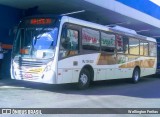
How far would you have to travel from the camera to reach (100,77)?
14523mm

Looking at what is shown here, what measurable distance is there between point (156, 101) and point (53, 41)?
4218 mm

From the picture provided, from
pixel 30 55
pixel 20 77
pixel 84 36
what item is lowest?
pixel 20 77

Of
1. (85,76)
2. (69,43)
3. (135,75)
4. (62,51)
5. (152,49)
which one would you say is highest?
(152,49)

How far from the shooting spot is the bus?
465 inches

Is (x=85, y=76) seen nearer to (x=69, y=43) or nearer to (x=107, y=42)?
(x=69, y=43)

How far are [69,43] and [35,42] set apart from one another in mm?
1275

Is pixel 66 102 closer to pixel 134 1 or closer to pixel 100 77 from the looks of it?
pixel 100 77

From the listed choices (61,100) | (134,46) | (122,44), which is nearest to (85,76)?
(61,100)

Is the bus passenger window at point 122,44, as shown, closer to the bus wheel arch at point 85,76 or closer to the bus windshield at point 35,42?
the bus wheel arch at point 85,76

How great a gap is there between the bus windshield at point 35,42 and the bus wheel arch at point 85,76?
193 cm

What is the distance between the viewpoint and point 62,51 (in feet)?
39.2

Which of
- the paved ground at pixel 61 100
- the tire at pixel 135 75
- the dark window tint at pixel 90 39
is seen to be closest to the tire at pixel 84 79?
the paved ground at pixel 61 100

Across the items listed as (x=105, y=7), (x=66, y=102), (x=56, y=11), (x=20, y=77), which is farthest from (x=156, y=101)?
(x=56, y=11)

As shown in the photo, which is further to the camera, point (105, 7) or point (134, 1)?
point (134, 1)
